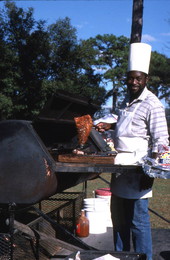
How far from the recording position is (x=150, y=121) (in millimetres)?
2879

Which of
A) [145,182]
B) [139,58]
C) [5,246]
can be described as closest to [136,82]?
[139,58]

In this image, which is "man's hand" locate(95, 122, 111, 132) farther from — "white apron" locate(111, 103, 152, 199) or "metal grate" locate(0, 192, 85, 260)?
"metal grate" locate(0, 192, 85, 260)

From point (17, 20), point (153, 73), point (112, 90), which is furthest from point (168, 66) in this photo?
point (17, 20)

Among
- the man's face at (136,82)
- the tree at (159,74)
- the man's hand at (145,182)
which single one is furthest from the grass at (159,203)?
the tree at (159,74)

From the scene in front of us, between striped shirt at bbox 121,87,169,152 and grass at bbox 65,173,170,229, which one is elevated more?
striped shirt at bbox 121,87,169,152

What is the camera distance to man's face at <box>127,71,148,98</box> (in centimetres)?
297

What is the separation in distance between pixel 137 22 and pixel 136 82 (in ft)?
22.3

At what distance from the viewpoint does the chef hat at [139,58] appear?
9.97ft

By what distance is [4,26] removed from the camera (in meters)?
18.0

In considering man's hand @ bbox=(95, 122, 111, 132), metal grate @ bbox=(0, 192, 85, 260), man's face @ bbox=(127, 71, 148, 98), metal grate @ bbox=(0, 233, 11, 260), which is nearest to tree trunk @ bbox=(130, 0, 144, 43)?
metal grate @ bbox=(0, 192, 85, 260)

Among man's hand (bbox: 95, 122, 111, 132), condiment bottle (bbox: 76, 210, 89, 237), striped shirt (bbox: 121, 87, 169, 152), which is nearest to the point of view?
striped shirt (bbox: 121, 87, 169, 152)

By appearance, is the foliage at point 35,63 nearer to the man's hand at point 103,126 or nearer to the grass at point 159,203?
the grass at point 159,203

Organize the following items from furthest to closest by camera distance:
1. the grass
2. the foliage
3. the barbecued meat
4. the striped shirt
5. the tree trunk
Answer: the foliage
the tree trunk
the grass
the barbecued meat
the striped shirt

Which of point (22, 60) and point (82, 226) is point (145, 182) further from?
point (22, 60)
